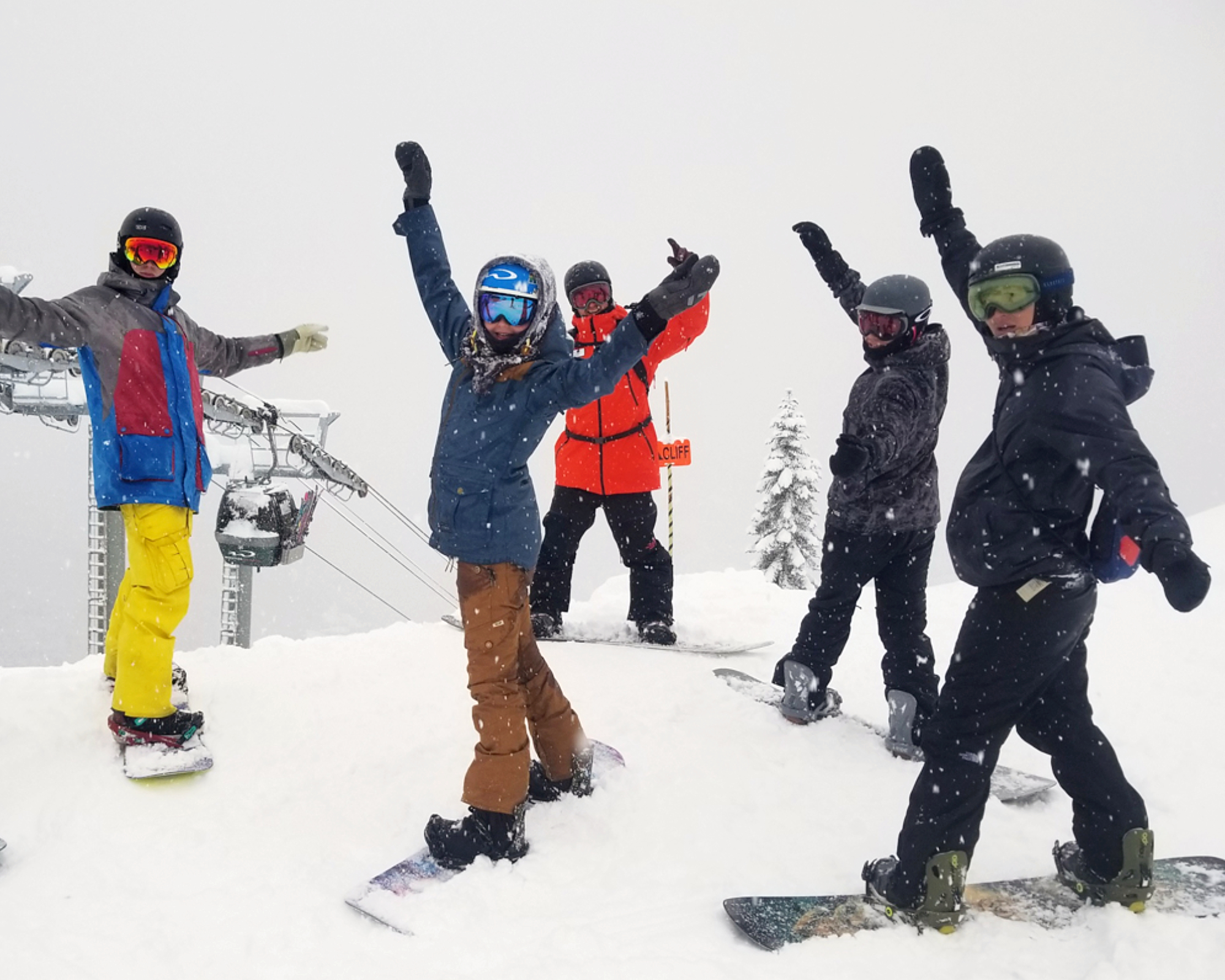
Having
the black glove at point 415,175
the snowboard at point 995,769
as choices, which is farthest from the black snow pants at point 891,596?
the black glove at point 415,175

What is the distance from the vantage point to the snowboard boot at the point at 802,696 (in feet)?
14.7

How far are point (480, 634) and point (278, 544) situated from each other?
6.12 m

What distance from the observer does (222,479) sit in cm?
1119

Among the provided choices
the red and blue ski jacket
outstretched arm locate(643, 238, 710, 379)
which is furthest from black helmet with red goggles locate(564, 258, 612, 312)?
the red and blue ski jacket

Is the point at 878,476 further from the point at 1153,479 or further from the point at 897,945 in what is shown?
the point at 897,945

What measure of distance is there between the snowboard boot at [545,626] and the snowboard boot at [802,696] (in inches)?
80.2

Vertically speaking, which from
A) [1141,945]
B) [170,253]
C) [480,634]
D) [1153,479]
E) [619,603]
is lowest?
[619,603]

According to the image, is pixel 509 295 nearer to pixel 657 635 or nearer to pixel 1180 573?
pixel 1180 573

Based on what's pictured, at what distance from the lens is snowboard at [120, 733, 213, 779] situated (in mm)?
3529

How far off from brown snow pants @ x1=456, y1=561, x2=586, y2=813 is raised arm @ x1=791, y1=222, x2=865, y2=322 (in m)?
2.56

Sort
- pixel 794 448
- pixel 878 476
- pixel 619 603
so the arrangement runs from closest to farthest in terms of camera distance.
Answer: pixel 878 476 → pixel 619 603 → pixel 794 448

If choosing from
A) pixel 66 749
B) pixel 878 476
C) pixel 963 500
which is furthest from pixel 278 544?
pixel 963 500

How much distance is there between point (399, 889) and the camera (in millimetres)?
2826

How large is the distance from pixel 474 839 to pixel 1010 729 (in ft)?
6.52
